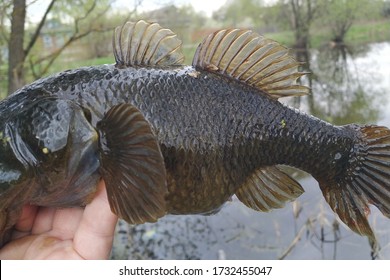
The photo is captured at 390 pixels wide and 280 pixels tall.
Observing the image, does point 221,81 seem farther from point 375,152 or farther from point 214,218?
point 214,218

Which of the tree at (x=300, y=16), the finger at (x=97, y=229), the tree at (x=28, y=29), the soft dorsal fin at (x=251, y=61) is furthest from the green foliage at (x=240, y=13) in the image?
the finger at (x=97, y=229)

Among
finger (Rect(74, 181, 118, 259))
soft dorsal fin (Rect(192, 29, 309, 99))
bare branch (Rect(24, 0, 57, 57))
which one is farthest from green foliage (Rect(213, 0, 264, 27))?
finger (Rect(74, 181, 118, 259))

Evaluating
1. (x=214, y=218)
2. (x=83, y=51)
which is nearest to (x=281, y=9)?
(x=83, y=51)

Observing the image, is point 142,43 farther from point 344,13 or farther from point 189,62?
point 344,13

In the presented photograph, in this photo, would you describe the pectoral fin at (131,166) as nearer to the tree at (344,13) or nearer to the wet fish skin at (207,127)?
the wet fish skin at (207,127)

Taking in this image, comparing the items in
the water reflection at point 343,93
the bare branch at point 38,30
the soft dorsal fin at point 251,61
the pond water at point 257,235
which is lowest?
the pond water at point 257,235

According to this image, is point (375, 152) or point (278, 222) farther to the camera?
point (278, 222)
